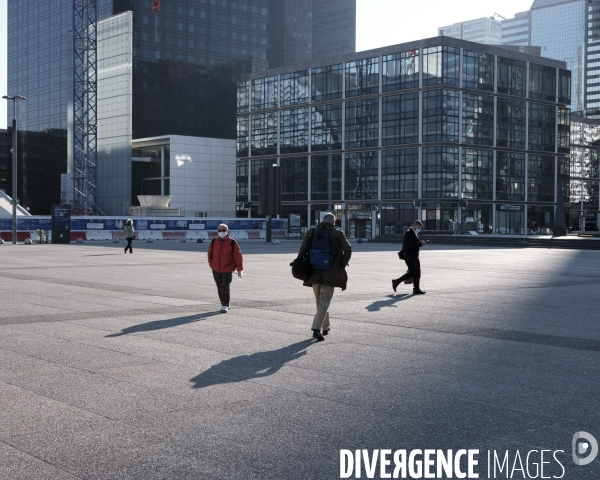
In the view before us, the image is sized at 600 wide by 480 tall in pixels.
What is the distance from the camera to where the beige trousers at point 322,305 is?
35.9 ft

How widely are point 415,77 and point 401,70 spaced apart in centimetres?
205

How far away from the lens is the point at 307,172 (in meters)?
89.9

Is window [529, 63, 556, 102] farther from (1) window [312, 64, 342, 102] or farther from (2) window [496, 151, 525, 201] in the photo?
(1) window [312, 64, 342, 102]

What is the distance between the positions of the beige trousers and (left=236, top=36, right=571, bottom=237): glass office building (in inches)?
2462

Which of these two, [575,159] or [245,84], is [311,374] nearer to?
[245,84]

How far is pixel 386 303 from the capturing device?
1595 cm

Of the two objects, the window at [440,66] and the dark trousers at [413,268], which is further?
the window at [440,66]

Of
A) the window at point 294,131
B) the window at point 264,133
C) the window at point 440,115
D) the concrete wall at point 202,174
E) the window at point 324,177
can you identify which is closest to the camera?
the window at point 440,115

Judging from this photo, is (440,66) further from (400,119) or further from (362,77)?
(362,77)

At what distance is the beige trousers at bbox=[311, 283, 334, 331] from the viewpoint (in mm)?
10938

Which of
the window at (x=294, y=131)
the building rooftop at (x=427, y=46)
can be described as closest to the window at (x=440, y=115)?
the building rooftop at (x=427, y=46)

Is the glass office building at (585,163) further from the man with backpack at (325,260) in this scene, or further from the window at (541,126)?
the man with backpack at (325,260)

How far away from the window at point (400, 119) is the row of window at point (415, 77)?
127 centimetres

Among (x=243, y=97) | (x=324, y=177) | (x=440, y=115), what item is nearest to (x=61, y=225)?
(x=324, y=177)
